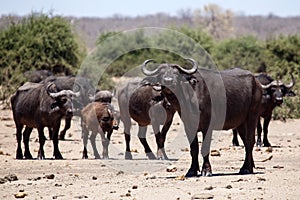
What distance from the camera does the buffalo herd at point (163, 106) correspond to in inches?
519

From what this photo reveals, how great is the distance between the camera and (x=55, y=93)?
1847cm

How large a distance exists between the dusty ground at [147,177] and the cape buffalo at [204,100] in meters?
0.67

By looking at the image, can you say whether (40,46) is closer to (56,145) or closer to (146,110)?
(56,145)

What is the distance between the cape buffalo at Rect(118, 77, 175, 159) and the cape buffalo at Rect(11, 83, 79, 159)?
135cm

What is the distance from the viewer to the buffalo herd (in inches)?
519

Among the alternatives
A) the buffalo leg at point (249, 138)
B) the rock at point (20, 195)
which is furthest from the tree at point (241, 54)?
the rock at point (20, 195)

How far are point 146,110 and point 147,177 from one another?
4285 millimetres

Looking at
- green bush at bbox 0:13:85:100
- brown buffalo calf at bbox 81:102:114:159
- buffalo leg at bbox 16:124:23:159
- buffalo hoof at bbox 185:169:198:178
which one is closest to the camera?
buffalo hoof at bbox 185:169:198:178

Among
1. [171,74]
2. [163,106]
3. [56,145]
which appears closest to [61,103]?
[56,145]

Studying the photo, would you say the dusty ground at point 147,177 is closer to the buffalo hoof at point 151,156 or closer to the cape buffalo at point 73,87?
the buffalo hoof at point 151,156

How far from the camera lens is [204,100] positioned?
13242 mm

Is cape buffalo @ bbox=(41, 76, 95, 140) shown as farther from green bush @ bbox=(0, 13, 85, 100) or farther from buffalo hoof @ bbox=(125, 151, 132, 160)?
green bush @ bbox=(0, 13, 85, 100)

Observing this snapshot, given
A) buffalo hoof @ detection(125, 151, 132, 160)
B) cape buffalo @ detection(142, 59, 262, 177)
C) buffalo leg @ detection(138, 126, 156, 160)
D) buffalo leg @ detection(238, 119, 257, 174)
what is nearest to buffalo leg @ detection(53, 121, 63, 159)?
buffalo hoof @ detection(125, 151, 132, 160)

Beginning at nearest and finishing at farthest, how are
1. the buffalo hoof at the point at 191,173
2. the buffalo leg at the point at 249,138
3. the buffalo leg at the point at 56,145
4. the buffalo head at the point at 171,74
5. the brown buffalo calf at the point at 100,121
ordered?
the buffalo head at the point at 171,74 → the buffalo hoof at the point at 191,173 → the buffalo leg at the point at 249,138 → the brown buffalo calf at the point at 100,121 → the buffalo leg at the point at 56,145
